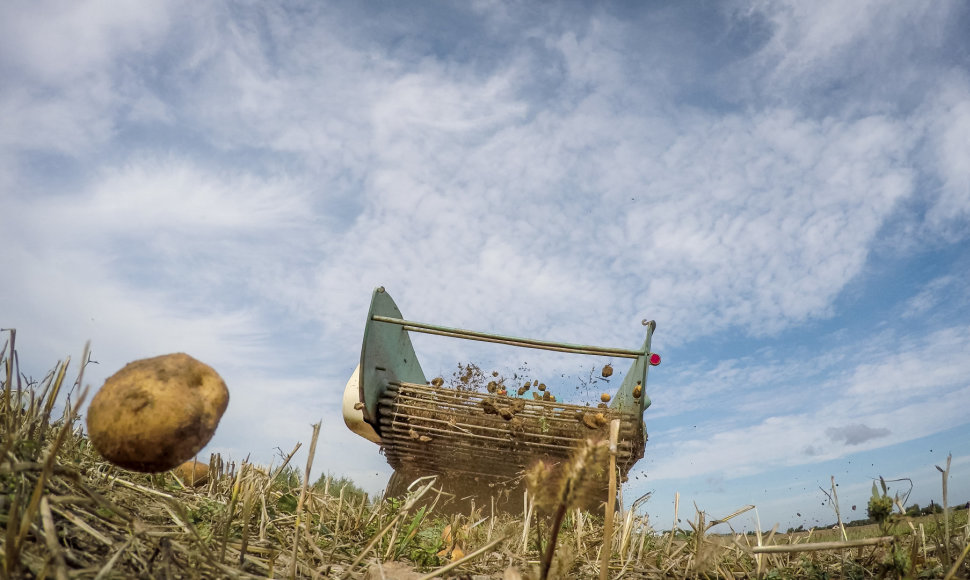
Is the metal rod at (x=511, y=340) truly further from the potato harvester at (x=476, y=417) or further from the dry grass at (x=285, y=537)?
the dry grass at (x=285, y=537)

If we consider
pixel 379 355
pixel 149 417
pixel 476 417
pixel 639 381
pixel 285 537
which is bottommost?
pixel 285 537

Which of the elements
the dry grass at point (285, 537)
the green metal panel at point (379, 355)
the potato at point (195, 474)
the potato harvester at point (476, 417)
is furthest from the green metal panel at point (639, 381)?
the potato at point (195, 474)

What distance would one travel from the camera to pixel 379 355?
5910mm

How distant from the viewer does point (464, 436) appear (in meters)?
5.52

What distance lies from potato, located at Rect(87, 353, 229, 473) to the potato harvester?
355cm

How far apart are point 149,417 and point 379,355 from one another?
4.11 metres

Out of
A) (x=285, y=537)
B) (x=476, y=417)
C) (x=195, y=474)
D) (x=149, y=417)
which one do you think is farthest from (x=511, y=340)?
(x=149, y=417)

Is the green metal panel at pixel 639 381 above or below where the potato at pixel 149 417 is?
above

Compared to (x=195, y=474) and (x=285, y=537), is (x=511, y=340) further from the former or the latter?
(x=285, y=537)

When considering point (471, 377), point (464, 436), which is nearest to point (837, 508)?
point (464, 436)

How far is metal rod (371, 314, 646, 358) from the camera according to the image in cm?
566

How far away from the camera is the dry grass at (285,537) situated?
60.2 inches

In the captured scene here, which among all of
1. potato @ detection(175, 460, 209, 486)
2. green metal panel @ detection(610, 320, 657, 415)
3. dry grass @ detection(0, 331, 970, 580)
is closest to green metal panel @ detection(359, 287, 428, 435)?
potato @ detection(175, 460, 209, 486)

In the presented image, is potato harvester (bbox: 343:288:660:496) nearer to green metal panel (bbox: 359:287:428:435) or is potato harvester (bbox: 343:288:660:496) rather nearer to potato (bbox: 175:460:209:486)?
green metal panel (bbox: 359:287:428:435)
